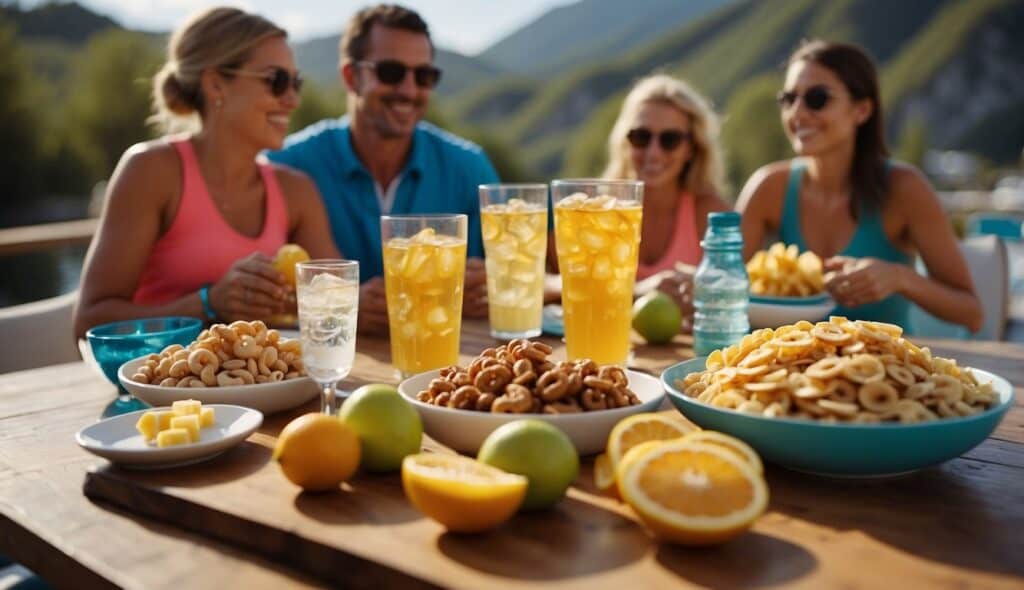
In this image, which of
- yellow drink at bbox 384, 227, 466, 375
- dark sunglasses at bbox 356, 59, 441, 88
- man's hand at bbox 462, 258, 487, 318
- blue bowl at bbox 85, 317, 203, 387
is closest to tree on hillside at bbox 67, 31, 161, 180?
dark sunglasses at bbox 356, 59, 441, 88

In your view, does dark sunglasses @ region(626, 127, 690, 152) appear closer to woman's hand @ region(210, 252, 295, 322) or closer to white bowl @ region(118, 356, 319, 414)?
woman's hand @ region(210, 252, 295, 322)

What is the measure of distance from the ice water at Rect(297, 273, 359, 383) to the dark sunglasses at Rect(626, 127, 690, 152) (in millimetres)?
2387

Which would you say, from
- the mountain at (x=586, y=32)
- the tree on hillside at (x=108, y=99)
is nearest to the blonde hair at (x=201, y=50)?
the tree on hillside at (x=108, y=99)

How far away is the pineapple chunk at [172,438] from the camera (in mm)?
1221

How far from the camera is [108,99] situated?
135ft

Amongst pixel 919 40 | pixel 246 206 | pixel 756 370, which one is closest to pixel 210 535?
pixel 756 370

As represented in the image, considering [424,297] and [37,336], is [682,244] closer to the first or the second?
[424,297]

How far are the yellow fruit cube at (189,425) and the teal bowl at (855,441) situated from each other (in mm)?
717

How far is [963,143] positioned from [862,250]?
153 ft

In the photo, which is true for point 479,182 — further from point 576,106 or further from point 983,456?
point 576,106

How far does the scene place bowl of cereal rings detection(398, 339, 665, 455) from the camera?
1209 millimetres

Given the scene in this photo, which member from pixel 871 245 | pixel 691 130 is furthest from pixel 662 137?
pixel 871 245

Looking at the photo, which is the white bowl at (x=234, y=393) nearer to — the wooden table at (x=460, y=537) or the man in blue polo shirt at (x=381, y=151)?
the wooden table at (x=460, y=537)

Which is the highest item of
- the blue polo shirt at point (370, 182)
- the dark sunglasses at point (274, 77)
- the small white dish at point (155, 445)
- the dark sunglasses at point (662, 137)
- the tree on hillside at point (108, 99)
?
the tree on hillside at point (108, 99)
